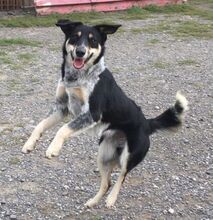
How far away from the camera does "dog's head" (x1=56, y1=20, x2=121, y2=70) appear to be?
13.0ft

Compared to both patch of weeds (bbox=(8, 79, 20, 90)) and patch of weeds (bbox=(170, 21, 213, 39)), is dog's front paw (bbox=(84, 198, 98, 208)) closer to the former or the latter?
patch of weeds (bbox=(8, 79, 20, 90))

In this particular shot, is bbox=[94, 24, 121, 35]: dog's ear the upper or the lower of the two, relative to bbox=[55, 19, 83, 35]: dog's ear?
lower

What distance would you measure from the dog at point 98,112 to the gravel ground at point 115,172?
33 cm

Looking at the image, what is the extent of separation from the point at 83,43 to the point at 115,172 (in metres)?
1.72

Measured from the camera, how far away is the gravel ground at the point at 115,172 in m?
4.62

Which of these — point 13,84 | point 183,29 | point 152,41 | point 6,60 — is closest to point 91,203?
point 13,84

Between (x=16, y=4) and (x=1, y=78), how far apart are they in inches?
202

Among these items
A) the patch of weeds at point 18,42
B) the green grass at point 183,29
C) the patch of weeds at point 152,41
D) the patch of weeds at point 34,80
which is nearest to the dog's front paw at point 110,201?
the patch of weeds at point 34,80

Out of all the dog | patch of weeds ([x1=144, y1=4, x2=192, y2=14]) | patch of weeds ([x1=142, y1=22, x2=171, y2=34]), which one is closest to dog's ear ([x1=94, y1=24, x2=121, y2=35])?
the dog

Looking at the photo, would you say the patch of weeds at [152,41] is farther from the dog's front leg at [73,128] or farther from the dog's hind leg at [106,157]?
the dog's front leg at [73,128]

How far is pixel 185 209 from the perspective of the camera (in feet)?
15.3

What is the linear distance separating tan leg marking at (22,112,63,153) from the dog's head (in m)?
0.47

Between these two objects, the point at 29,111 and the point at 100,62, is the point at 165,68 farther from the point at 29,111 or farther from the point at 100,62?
the point at 100,62

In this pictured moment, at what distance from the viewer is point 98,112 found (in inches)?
162
